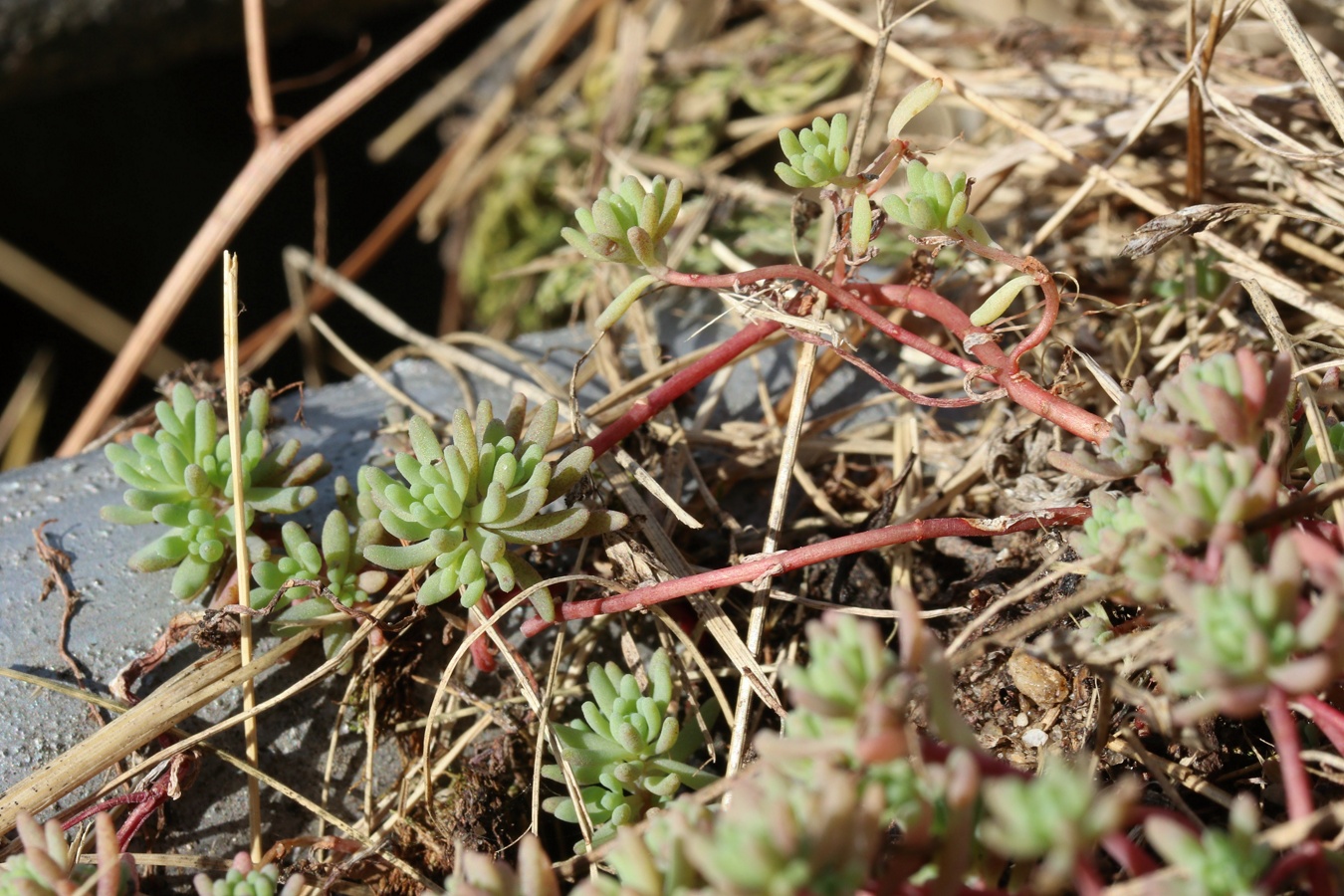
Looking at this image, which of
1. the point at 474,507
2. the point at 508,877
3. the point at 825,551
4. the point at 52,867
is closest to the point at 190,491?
the point at 474,507

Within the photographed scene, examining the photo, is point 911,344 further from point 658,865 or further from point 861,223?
point 658,865

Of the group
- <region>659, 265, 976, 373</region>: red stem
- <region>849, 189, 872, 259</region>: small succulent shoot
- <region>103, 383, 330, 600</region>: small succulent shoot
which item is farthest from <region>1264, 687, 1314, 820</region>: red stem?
<region>103, 383, 330, 600</region>: small succulent shoot

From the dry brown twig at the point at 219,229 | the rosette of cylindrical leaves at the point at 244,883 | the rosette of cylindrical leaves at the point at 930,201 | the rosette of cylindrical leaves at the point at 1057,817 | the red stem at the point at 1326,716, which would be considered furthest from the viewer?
the dry brown twig at the point at 219,229

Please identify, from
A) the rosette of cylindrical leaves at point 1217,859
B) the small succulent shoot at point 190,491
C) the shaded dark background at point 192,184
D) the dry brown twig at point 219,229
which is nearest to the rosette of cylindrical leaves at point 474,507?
the small succulent shoot at point 190,491

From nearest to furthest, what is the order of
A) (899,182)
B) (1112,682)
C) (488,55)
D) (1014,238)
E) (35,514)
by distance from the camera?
(1112,682) → (35,514) → (1014,238) → (899,182) → (488,55)

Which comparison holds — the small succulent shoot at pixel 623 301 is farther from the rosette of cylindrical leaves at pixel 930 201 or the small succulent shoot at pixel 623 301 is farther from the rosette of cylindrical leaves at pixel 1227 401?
the rosette of cylindrical leaves at pixel 1227 401

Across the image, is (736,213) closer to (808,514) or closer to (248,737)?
(808,514)

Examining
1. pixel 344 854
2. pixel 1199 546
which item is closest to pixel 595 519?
pixel 344 854
